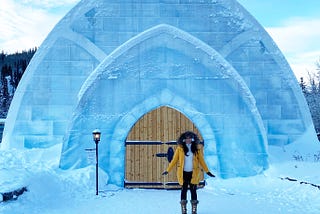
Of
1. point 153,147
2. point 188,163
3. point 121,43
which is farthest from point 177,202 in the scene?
point 121,43

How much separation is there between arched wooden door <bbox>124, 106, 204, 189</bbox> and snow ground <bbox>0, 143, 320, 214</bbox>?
416mm

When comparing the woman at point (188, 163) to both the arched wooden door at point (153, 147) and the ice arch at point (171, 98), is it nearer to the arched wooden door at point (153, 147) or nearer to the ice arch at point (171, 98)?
the arched wooden door at point (153, 147)

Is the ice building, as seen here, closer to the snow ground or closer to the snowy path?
the snow ground

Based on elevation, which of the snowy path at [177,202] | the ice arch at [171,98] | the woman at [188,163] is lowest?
the snowy path at [177,202]

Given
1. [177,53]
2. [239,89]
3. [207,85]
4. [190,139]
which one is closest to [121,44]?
[177,53]

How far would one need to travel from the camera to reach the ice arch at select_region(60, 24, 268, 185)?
9.12 m

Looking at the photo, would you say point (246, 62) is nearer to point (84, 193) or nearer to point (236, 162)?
point (236, 162)

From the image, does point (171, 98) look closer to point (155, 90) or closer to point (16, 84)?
point (155, 90)

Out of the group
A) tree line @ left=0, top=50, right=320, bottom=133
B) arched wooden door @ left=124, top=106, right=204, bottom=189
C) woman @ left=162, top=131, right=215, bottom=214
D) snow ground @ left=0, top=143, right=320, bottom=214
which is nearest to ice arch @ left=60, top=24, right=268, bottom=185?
arched wooden door @ left=124, top=106, right=204, bottom=189

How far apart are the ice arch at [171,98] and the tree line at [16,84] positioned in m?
16.0

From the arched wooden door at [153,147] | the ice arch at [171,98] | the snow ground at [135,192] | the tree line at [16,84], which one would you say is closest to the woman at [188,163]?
the snow ground at [135,192]

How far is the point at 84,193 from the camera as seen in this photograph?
7828mm

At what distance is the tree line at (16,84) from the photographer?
27688 mm

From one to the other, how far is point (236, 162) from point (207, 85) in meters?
2.06
